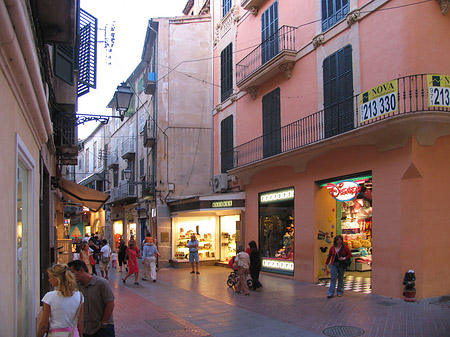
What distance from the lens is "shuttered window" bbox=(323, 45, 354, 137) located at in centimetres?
1282

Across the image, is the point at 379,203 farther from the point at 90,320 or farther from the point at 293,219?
the point at 90,320

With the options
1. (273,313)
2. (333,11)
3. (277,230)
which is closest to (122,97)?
(333,11)

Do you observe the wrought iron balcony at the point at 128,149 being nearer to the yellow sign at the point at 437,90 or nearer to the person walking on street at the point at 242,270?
the person walking on street at the point at 242,270

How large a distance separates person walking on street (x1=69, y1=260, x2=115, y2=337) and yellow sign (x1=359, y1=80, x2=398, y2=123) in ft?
26.8

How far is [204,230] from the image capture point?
22.1 metres

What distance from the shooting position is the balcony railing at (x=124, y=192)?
3086cm

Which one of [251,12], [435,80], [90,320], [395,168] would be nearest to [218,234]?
[251,12]

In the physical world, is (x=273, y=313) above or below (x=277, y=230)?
below

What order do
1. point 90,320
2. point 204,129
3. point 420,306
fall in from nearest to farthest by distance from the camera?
point 90,320
point 420,306
point 204,129

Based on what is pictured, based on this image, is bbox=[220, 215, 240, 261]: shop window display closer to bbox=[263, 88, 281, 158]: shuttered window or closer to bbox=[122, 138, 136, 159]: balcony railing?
bbox=[263, 88, 281, 158]: shuttered window

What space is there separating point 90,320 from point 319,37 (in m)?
11.7

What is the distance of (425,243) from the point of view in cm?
1062

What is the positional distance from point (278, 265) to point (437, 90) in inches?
343

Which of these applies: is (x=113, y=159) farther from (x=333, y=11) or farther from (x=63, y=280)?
(x=63, y=280)
